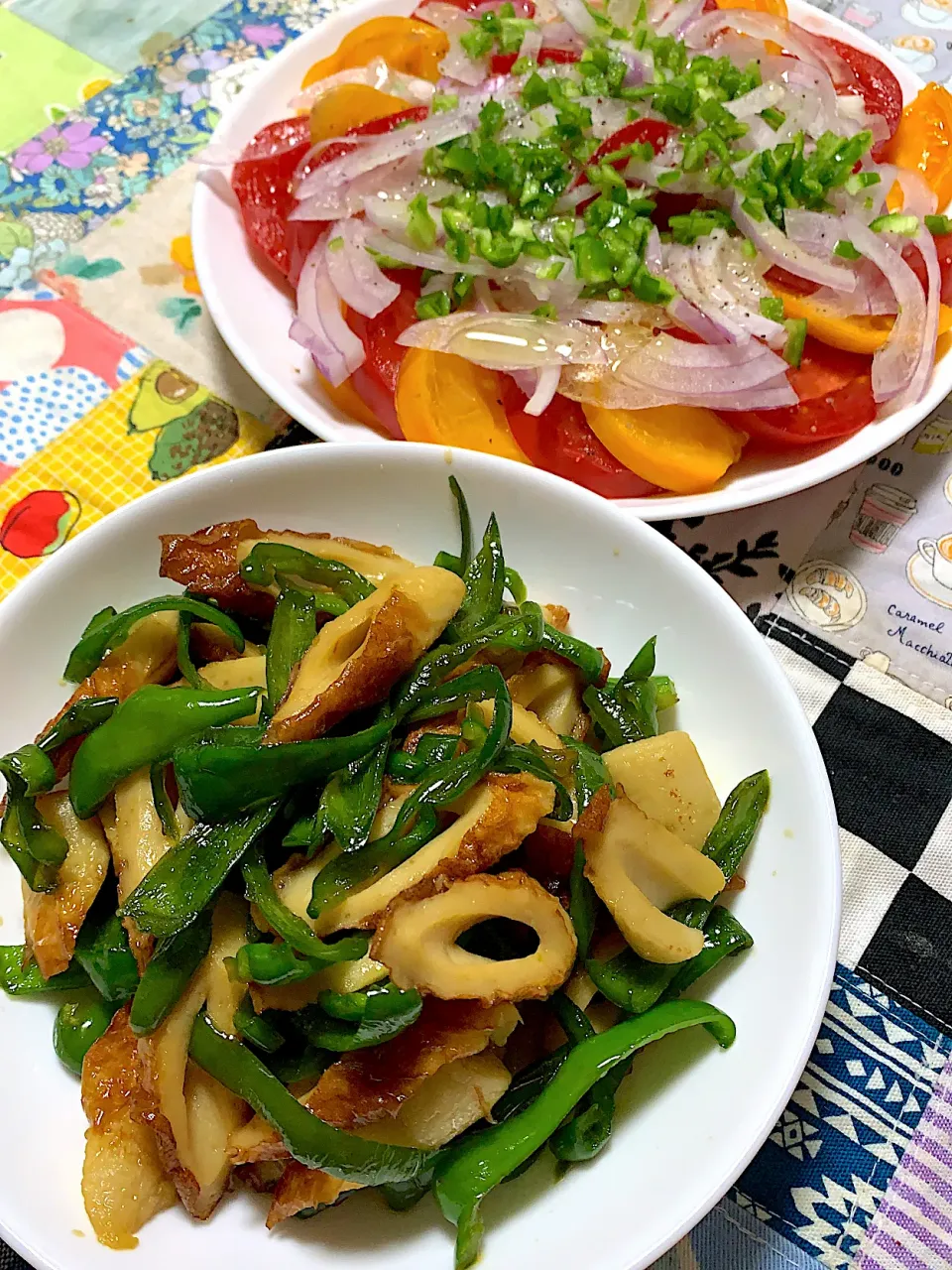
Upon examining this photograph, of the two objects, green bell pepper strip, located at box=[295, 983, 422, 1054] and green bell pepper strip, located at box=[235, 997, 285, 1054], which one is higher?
green bell pepper strip, located at box=[295, 983, 422, 1054]

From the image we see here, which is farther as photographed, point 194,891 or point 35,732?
point 35,732

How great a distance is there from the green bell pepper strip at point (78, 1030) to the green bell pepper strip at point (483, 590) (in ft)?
2.21

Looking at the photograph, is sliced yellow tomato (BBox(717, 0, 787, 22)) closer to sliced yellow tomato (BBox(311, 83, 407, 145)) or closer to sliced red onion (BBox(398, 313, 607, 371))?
sliced yellow tomato (BBox(311, 83, 407, 145))

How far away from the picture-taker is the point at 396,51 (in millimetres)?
2336

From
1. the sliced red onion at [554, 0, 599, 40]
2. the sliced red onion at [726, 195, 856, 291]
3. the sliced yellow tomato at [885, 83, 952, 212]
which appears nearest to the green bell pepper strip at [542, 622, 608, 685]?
the sliced red onion at [726, 195, 856, 291]

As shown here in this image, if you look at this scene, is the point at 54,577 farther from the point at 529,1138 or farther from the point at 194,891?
the point at 529,1138

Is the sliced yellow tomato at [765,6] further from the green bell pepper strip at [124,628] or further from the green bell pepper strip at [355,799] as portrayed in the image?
the green bell pepper strip at [355,799]

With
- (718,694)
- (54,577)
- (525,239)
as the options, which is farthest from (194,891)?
(525,239)

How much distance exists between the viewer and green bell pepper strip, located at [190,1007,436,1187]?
109cm

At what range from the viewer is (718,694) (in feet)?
4.91

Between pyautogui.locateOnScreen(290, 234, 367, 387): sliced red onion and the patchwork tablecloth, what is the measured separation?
28cm

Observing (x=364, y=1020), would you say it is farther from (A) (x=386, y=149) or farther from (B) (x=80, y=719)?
(A) (x=386, y=149)

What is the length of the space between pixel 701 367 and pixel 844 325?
0.32 m

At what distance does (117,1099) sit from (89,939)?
198 mm
